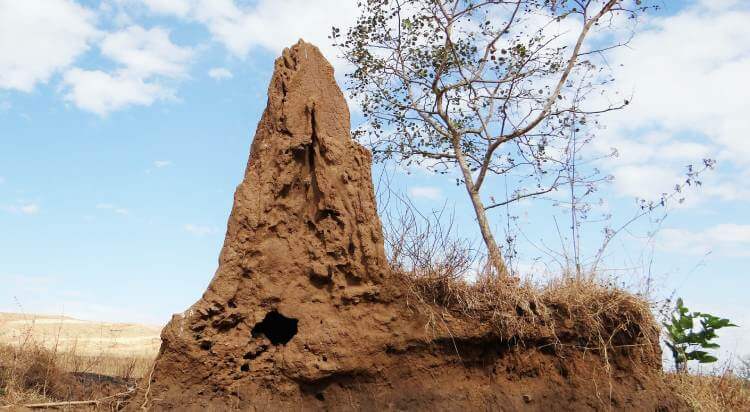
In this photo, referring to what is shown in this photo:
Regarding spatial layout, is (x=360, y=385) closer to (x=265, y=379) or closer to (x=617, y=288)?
(x=265, y=379)

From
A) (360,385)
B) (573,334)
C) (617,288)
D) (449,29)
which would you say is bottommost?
(360,385)

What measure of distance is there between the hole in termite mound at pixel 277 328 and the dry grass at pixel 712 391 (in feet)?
15.2

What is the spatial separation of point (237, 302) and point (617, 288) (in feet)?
14.1

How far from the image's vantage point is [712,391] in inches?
358

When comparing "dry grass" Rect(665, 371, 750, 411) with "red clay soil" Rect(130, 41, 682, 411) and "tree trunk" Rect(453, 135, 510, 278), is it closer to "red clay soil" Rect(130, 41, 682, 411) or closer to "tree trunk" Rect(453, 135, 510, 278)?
"red clay soil" Rect(130, 41, 682, 411)

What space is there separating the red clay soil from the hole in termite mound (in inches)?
0.5

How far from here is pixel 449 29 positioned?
12.0 metres

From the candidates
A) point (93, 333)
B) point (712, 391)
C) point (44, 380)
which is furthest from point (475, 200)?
point (93, 333)

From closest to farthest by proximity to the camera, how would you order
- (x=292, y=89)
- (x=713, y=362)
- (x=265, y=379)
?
(x=265, y=379) → (x=292, y=89) → (x=713, y=362)

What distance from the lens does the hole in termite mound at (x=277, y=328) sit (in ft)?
21.4

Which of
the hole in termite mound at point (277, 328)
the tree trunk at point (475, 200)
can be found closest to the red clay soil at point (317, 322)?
the hole in termite mound at point (277, 328)

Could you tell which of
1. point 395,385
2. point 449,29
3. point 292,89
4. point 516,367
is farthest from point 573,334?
point 449,29

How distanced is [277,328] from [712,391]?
6193 mm

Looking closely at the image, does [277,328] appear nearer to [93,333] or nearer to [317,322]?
[317,322]
